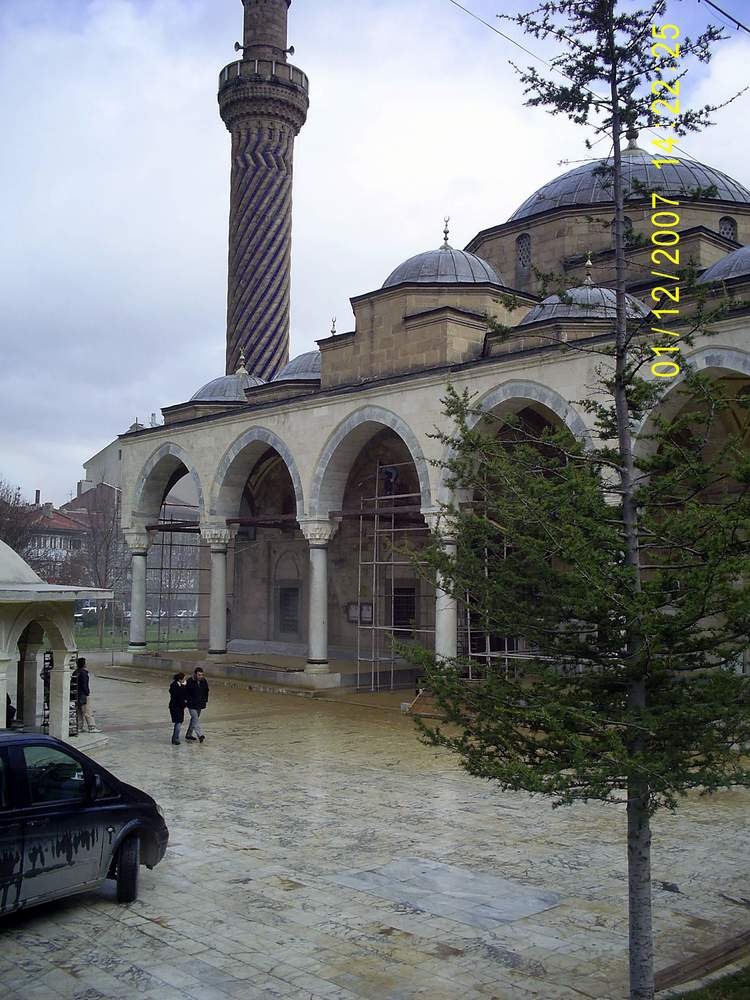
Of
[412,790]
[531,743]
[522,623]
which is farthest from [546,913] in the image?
[412,790]

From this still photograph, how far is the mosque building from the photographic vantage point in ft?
47.4

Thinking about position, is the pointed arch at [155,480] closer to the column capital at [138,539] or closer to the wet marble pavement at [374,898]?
the column capital at [138,539]

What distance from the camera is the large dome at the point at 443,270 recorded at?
17.5 m

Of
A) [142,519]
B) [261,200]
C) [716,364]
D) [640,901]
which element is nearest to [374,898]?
[640,901]

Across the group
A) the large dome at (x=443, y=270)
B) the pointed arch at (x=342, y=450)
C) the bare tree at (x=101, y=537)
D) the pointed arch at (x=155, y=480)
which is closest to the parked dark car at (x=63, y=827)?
the pointed arch at (x=342, y=450)

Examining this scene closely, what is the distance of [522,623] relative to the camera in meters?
4.64

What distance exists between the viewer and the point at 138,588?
2256cm

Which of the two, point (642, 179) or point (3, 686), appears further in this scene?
point (642, 179)

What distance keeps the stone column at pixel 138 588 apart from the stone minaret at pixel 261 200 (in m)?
6.07

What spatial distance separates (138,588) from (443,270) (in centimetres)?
1070

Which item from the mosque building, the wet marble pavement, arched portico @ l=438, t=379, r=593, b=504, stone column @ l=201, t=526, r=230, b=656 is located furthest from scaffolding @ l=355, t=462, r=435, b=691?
the wet marble pavement

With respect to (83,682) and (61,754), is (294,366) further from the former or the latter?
(61,754)

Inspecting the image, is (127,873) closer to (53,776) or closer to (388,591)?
(53,776)

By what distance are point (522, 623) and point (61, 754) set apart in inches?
117
